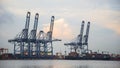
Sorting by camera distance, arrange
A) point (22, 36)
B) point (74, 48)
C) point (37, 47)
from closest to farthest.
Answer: point (22, 36) < point (37, 47) < point (74, 48)

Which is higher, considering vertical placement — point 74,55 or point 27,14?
point 27,14

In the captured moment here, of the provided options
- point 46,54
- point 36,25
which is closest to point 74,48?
point 46,54

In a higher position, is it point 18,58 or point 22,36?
point 22,36

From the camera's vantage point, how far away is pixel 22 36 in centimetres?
10619

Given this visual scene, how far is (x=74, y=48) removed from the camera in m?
121

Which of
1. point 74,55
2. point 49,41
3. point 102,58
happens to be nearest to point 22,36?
point 49,41

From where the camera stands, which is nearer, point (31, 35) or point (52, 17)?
point (31, 35)

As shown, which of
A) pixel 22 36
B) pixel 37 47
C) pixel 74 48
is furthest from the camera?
pixel 74 48

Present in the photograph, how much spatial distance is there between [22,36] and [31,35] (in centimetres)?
471

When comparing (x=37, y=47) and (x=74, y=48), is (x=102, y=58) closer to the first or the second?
(x=74, y=48)

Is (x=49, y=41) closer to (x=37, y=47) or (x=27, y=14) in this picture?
(x=37, y=47)

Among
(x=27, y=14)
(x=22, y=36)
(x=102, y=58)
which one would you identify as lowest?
(x=102, y=58)

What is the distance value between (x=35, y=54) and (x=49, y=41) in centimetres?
716

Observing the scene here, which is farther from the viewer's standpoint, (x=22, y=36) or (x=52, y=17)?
(x=52, y=17)
